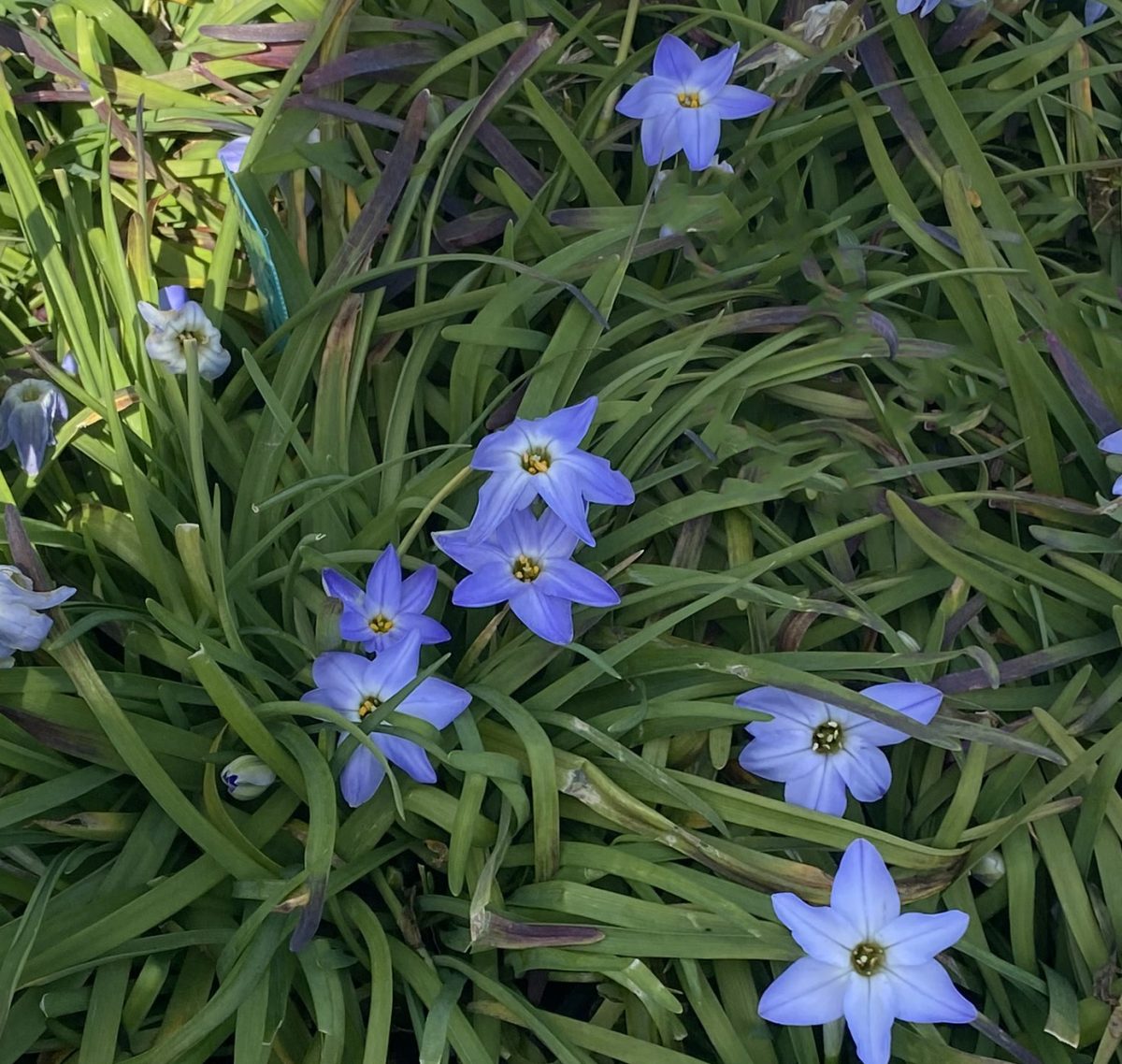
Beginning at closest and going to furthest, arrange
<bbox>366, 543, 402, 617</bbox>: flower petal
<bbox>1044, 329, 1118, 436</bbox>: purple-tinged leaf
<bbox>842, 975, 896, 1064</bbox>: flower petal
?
<bbox>842, 975, 896, 1064</bbox>: flower petal
<bbox>366, 543, 402, 617</bbox>: flower petal
<bbox>1044, 329, 1118, 436</bbox>: purple-tinged leaf

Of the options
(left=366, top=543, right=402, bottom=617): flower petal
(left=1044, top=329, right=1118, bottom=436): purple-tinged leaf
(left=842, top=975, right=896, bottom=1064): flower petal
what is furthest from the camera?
(left=1044, top=329, right=1118, bottom=436): purple-tinged leaf

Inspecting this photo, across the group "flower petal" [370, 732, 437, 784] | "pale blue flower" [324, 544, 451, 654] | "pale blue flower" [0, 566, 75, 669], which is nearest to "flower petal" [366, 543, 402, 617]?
"pale blue flower" [324, 544, 451, 654]

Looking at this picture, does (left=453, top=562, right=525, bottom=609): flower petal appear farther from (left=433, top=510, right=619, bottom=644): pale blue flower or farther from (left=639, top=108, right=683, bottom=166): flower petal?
(left=639, top=108, right=683, bottom=166): flower petal

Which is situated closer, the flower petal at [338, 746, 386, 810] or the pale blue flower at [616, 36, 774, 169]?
the flower petal at [338, 746, 386, 810]

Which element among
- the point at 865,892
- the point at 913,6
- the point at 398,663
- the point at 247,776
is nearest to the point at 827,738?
the point at 865,892

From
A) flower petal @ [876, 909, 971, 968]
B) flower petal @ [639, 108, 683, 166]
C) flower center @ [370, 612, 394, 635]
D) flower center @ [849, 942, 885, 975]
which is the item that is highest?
flower petal @ [639, 108, 683, 166]

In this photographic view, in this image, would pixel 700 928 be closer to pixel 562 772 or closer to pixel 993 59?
pixel 562 772

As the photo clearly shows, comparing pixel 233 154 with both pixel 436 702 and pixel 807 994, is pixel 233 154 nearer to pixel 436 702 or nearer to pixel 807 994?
pixel 436 702
